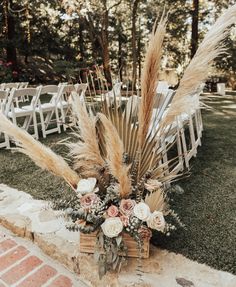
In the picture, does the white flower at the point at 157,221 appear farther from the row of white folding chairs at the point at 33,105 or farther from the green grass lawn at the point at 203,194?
the row of white folding chairs at the point at 33,105

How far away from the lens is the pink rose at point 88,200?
1.92 metres

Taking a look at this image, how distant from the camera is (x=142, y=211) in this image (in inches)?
72.7

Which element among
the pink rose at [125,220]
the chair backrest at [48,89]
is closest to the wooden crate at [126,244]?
the pink rose at [125,220]

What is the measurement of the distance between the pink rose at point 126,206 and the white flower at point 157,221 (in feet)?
0.41

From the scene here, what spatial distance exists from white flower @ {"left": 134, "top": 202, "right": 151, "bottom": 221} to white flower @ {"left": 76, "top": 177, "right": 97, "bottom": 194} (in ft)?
0.96

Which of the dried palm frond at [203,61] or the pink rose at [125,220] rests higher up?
the dried palm frond at [203,61]

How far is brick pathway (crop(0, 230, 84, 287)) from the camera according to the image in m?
1.94

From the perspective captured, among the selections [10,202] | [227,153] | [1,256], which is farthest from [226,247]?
[227,153]

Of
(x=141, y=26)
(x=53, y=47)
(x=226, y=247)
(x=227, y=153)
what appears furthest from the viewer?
(x=141, y=26)

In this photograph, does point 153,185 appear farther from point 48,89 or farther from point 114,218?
point 48,89

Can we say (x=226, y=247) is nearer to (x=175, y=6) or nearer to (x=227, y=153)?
(x=227, y=153)

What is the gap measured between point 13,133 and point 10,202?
136cm

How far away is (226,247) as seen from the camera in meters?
2.10

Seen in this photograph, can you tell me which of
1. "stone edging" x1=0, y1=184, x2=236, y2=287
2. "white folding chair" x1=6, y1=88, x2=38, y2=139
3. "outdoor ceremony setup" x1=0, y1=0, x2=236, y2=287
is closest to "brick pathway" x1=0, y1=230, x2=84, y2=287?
"stone edging" x1=0, y1=184, x2=236, y2=287
